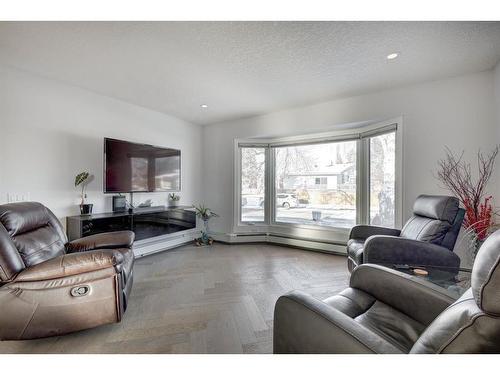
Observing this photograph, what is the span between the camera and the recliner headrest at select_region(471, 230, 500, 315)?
0.60 meters

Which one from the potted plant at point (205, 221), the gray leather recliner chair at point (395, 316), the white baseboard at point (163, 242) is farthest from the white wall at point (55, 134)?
the gray leather recliner chair at point (395, 316)

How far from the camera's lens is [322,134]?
12.0 feet

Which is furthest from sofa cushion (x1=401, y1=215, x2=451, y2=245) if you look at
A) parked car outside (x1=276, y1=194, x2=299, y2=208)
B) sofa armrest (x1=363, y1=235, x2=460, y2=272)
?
parked car outside (x1=276, y1=194, x2=299, y2=208)

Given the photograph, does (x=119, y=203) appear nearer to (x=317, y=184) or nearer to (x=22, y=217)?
(x=22, y=217)

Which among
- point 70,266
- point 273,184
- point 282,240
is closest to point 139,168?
point 70,266

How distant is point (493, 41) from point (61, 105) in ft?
14.6

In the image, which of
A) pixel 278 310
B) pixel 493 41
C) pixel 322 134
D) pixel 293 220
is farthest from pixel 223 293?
pixel 493 41

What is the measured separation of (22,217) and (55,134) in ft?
4.54

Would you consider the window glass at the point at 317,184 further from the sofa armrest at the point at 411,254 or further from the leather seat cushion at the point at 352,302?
the leather seat cushion at the point at 352,302

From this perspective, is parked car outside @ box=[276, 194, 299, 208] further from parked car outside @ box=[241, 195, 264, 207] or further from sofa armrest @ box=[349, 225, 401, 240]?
sofa armrest @ box=[349, 225, 401, 240]

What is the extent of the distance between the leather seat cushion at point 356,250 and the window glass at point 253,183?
2065mm

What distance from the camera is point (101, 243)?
2084mm

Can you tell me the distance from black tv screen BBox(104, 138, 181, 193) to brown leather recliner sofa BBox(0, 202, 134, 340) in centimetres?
121
